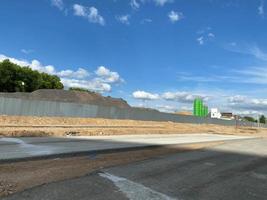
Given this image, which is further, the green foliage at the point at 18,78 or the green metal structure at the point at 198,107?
the green metal structure at the point at 198,107

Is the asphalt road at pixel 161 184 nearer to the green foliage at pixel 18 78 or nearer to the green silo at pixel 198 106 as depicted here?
the green foliage at pixel 18 78

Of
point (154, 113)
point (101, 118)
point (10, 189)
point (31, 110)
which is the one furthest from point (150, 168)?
point (154, 113)

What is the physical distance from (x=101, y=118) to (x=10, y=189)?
4900 cm

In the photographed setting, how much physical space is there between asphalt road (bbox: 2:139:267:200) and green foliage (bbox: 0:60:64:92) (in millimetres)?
85387

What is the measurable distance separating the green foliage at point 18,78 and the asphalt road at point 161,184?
85.4 metres

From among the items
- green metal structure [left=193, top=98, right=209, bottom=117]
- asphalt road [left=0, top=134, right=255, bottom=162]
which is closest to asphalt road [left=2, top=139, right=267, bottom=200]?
asphalt road [left=0, top=134, right=255, bottom=162]

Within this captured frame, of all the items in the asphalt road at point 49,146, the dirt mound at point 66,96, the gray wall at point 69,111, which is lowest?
the asphalt road at point 49,146

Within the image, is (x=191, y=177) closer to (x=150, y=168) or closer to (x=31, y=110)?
(x=150, y=168)

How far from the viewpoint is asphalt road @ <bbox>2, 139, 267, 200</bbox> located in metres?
7.37

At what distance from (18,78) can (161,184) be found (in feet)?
299

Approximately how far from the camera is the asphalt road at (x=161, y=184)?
737cm

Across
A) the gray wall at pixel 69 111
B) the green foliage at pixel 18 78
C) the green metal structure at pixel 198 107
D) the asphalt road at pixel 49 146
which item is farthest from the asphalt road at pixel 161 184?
the green metal structure at pixel 198 107

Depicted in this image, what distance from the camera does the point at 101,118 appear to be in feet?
185

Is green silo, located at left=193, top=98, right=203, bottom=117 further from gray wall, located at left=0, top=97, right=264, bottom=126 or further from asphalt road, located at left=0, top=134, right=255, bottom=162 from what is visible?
asphalt road, located at left=0, top=134, right=255, bottom=162
